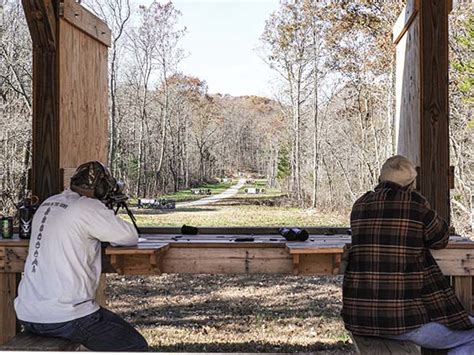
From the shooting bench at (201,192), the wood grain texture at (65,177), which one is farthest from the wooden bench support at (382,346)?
the shooting bench at (201,192)

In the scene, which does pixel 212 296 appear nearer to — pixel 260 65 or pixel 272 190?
pixel 260 65

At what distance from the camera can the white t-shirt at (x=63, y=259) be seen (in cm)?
281

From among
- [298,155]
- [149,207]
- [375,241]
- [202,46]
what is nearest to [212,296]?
[375,241]

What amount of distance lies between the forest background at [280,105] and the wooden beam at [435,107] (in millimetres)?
7853

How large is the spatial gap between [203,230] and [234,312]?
127 inches

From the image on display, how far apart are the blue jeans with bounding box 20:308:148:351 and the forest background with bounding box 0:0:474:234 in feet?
30.0

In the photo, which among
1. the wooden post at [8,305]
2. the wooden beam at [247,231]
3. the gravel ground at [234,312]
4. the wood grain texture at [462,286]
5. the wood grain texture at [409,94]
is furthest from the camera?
the gravel ground at [234,312]

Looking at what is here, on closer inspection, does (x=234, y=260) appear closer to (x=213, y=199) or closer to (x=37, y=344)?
(x=37, y=344)

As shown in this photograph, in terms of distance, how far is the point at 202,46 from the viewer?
21406mm

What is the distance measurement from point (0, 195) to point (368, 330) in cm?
1124

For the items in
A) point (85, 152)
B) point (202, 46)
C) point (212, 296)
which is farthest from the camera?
point (202, 46)

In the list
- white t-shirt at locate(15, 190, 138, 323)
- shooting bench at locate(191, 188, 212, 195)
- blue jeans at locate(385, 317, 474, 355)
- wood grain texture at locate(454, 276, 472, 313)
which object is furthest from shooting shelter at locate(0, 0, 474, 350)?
shooting bench at locate(191, 188, 212, 195)

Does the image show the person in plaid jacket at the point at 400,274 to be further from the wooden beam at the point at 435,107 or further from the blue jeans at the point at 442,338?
Answer: the wooden beam at the point at 435,107

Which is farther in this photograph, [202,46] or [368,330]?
[202,46]
